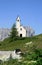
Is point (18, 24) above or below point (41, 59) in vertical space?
above

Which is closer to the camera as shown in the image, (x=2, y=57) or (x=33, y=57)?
(x=33, y=57)

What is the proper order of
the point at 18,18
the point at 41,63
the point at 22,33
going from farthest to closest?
the point at 18,18 < the point at 22,33 < the point at 41,63

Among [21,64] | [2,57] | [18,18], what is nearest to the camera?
[21,64]

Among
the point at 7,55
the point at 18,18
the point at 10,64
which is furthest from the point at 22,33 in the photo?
the point at 10,64

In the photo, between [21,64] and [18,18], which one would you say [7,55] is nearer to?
[21,64]

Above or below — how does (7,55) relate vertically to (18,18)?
below

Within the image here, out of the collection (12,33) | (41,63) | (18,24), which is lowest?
(41,63)

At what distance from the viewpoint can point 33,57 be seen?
2248cm

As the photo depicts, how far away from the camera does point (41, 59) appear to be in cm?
2027

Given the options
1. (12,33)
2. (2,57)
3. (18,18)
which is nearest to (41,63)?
(2,57)

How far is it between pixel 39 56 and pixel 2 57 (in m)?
12.9

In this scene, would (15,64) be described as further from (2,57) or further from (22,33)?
(22,33)

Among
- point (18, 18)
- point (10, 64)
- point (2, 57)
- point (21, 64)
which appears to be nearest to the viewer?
point (21, 64)

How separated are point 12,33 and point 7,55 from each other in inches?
2713
